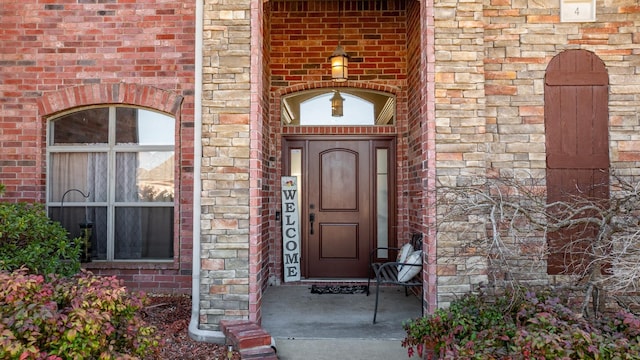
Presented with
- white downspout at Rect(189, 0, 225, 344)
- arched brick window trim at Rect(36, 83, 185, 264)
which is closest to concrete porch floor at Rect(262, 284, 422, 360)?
white downspout at Rect(189, 0, 225, 344)

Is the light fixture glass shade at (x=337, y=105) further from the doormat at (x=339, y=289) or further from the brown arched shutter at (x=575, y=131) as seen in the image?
the brown arched shutter at (x=575, y=131)

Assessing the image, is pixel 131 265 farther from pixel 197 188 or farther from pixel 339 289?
pixel 339 289

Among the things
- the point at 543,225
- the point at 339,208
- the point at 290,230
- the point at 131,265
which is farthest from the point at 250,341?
the point at 339,208

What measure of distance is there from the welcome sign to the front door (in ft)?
0.46

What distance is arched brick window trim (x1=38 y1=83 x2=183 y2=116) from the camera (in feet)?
16.9

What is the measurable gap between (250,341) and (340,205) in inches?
119

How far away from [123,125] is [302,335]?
11.1ft

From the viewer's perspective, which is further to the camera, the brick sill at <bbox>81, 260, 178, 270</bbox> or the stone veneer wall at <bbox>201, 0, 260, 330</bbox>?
the brick sill at <bbox>81, 260, 178, 270</bbox>

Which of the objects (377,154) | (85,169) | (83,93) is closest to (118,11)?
(83,93)

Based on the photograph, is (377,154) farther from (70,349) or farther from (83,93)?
(70,349)

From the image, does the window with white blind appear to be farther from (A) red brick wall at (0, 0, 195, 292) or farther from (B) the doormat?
(B) the doormat

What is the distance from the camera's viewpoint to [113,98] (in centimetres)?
517

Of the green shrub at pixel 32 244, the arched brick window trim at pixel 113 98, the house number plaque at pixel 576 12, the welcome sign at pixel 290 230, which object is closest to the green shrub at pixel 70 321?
the green shrub at pixel 32 244

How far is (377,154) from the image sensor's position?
617 centimetres
